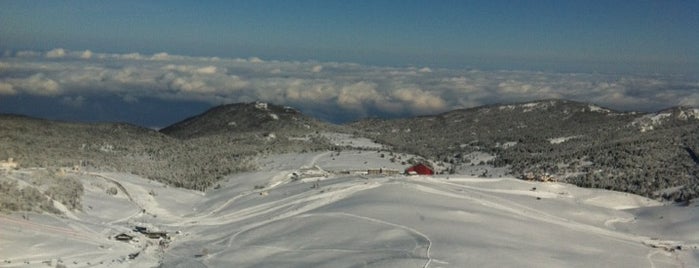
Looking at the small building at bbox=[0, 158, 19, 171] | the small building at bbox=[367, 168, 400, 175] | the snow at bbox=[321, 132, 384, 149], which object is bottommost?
the snow at bbox=[321, 132, 384, 149]

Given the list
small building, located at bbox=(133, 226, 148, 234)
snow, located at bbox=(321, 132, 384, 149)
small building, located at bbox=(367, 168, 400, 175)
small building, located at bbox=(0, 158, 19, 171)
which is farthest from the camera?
snow, located at bbox=(321, 132, 384, 149)

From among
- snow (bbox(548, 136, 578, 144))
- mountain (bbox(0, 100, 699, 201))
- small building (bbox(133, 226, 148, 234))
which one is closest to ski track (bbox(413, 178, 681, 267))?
mountain (bbox(0, 100, 699, 201))

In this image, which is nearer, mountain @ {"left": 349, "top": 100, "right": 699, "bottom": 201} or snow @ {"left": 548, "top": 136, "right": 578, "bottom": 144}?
mountain @ {"left": 349, "top": 100, "right": 699, "bottom": 201}

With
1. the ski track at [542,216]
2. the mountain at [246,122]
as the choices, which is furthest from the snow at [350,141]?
the ski track at [542,216]

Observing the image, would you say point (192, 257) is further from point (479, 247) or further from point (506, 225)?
point (506, 225)

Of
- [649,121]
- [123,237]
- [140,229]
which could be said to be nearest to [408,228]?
[123,237]

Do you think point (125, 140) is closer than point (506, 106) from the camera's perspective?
Yes

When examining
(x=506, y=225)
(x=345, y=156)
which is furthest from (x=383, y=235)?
(x=345, y=156)

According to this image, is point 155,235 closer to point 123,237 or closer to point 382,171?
point 123,237

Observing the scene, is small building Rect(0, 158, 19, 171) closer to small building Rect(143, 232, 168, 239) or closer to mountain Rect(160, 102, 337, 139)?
small building Rect(143, 232, 168, 239)
